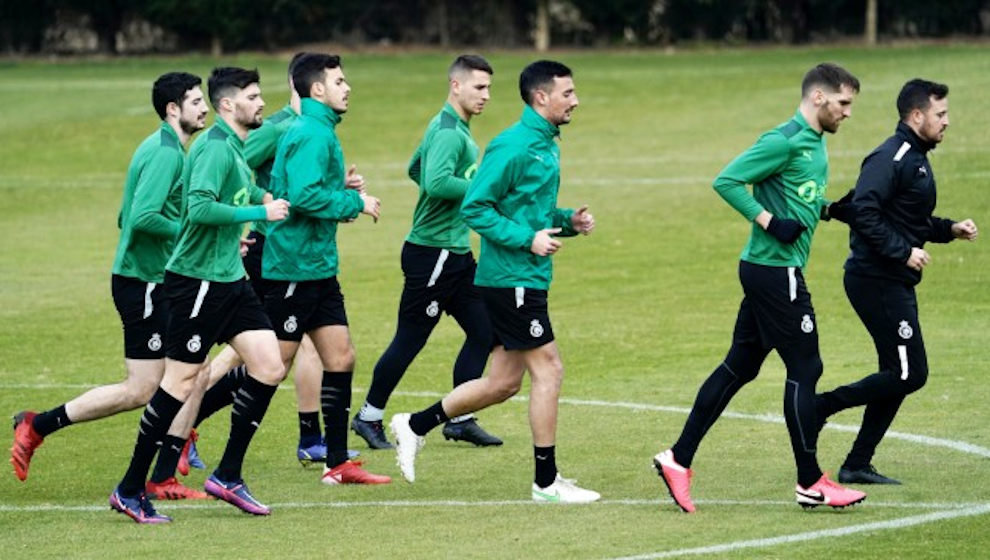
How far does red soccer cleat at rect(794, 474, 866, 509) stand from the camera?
1037cm

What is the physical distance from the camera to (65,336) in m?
18.6

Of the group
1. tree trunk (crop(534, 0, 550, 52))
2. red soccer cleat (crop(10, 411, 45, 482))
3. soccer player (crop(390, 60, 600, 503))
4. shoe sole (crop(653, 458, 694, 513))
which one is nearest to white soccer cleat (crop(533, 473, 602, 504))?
soccer player (crop(390, 60, 600, 503))

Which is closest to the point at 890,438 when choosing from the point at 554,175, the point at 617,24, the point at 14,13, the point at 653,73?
the point at 554,175

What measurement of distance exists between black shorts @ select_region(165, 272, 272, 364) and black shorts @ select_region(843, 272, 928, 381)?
11.1 ft

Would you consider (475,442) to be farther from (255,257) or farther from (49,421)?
(49,421)

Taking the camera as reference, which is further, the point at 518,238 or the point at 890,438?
the point at 890,438

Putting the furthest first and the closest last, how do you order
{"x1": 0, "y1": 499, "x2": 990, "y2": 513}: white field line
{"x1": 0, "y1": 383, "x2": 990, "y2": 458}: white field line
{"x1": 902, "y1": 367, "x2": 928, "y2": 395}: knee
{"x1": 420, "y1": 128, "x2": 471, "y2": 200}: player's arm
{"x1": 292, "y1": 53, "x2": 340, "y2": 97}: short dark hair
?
1. {"x1": 420, "y1": 128, "x2": 471, "y2": 200}: player's arm
2. {"x1": 0, "y1": 383, "x2": 990, "y2": 458}: white field line
3. {"x1": 292, "y1": 53, "x2": 340, "y2": 97}: short dark hair
4. {"x1": 902, "y1": 367, "x2": 928, "y2": 395}: knee
5. {"x1": 0, "y1": 499, "x2": 990, "y2": 513}: white field line

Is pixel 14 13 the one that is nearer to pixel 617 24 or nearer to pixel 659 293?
pixel 617 24

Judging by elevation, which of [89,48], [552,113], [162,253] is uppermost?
[552,113]

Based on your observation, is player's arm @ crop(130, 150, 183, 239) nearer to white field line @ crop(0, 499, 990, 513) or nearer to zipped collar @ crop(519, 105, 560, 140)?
white field line @ crop(0, 499, 990, 513)

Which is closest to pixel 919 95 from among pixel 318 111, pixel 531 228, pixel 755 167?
pixel 755 167

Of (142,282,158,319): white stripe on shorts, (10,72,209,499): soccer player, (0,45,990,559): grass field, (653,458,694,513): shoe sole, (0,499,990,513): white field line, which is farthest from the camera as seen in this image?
(142,282,158,319): white stripe on shorts

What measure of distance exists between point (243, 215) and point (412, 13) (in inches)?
1860

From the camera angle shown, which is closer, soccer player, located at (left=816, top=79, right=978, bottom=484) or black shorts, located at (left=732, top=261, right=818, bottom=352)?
black shorts, located at (left=732, top=261, right=818, bottom=352)
